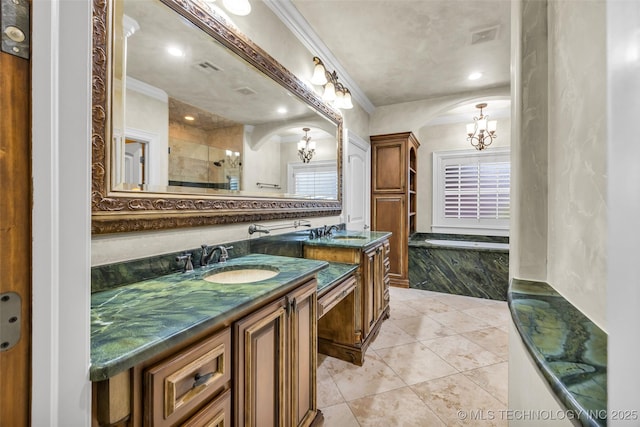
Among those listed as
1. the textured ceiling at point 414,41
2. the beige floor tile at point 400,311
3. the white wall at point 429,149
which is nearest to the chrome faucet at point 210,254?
the textured ceiling at point 414,41

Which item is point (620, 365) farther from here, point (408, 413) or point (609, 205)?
point (408, 413)

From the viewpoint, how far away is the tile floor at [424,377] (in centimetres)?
162

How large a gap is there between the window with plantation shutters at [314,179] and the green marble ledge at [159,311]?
1166 mm

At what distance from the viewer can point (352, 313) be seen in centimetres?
211

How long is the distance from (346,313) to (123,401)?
67.4 inches

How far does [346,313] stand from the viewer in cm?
213

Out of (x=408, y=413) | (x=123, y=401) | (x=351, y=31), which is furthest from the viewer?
(x=351, y=31)

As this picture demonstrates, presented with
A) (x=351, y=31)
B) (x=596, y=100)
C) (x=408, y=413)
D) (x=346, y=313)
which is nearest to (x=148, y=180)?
(x=596, y=100)

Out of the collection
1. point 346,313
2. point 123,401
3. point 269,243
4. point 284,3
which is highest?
point 284,3

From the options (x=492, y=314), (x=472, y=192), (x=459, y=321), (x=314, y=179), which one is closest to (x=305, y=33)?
(x=314, y=179)

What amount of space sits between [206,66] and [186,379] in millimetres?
1441

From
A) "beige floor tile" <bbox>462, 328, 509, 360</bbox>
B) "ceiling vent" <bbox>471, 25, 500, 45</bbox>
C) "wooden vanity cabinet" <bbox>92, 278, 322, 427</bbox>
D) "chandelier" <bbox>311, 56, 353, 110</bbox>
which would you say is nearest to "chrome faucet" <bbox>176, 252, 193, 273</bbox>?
"wooden vanity cabinet" <bbox>92, 278, 322, 427</bbox>

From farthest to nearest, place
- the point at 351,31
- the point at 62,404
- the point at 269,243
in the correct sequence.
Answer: the point at 351,31 < the point at 269,243 < the point at 62,404

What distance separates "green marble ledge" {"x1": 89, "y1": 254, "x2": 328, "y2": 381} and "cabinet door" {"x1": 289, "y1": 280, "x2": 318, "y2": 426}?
13 centimetres
